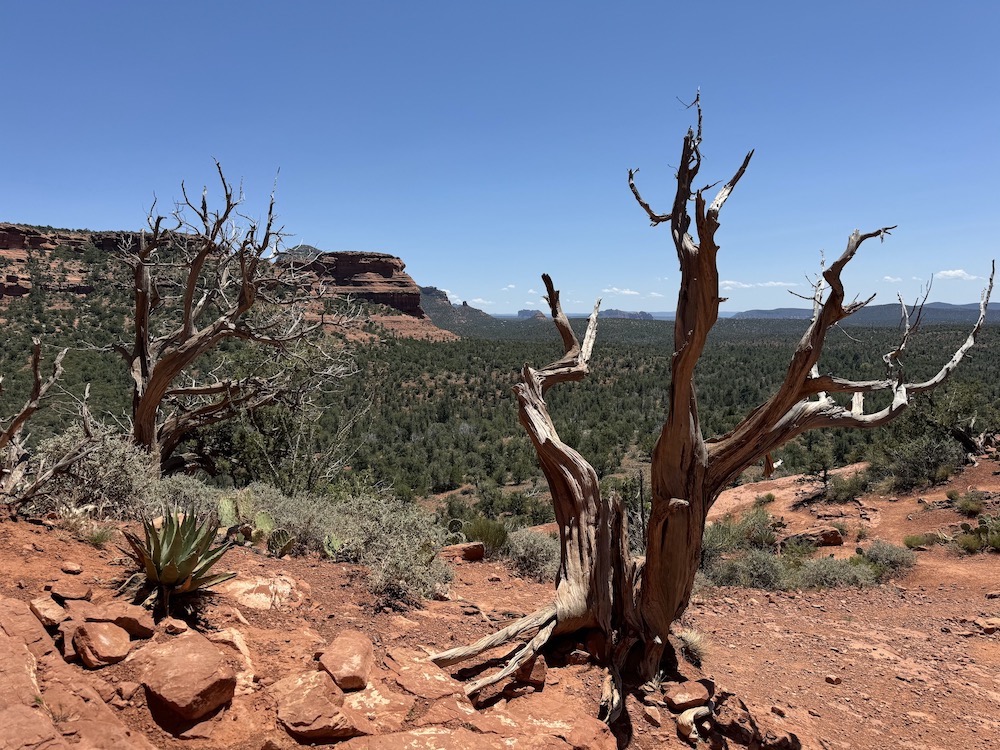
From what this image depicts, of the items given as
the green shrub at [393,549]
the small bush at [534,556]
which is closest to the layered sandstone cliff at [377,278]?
the small bush at [534,556]

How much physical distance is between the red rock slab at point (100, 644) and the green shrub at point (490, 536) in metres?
5.86

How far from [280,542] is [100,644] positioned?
3015 mm

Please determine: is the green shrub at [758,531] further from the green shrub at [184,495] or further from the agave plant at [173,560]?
the agave plant at [173,560]

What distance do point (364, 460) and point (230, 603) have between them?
19294mm

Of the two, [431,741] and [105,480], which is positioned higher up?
[105,480]

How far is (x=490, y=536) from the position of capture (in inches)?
343

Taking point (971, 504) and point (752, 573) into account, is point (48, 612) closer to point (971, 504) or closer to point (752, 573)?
point (752, 573)

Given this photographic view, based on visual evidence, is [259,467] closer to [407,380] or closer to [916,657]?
[916,657]

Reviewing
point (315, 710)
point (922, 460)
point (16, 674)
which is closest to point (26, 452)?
point (16, 674)

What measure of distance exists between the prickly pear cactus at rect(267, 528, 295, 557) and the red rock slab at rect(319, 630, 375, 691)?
2252 millimetres

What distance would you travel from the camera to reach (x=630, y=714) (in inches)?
163

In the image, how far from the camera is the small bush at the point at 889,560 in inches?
393

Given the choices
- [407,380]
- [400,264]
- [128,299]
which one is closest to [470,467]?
[407,380]

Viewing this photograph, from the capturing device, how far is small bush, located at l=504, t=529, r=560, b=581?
314 inches
